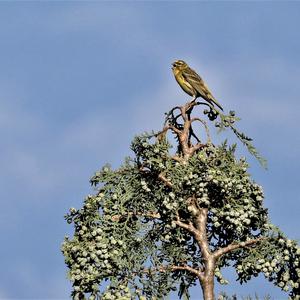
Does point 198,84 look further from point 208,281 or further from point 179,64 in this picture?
point 208,281

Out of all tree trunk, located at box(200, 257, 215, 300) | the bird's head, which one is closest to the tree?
tree trunk, located at box(200, 257, 215, 300)

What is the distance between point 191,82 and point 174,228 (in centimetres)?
540

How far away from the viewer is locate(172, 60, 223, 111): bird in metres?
20.6

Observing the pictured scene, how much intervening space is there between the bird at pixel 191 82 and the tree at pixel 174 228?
120 inches

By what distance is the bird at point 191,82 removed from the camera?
20.6m

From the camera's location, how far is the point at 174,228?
17.2 metres

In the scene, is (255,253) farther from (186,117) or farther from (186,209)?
(186,117)

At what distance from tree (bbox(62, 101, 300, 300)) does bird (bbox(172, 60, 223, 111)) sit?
10.00ft

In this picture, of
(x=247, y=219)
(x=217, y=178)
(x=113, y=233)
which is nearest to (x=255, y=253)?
(x=247, y=219)

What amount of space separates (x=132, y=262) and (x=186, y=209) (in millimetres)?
1720

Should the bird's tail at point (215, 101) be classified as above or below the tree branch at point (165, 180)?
above

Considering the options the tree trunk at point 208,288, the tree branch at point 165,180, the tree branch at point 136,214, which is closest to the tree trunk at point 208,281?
the tree trunk at point 208,288

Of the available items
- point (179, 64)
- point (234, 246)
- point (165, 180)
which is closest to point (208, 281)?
point (234, 246)

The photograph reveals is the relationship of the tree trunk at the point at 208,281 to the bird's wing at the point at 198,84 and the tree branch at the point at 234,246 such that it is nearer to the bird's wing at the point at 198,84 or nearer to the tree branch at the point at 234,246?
the tree branch at the point at 234,246
